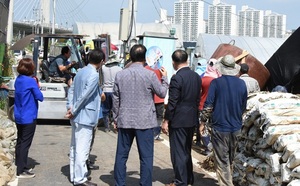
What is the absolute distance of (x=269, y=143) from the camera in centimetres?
585

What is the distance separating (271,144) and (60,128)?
24.7ft

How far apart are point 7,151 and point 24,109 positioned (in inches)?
34.9

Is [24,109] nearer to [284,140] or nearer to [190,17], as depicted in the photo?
[284,140]

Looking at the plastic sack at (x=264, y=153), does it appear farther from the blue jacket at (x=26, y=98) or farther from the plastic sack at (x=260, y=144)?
the blue jacket at (x=26, y=98)

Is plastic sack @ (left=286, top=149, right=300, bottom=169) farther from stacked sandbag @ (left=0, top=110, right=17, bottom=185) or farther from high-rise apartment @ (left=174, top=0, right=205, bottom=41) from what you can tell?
high-rise apartment @ (left=174, top=0, right=205, bottom=41)

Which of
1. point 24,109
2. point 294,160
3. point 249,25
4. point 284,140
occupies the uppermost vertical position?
point 249,25

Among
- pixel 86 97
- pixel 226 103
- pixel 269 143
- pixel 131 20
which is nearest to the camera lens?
pixel 269 143

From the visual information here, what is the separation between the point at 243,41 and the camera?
857 inches

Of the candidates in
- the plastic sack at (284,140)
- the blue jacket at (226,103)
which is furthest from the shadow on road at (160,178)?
the plastic sack at (284,140)

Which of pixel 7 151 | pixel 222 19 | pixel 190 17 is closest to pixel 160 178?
pixel 7 151

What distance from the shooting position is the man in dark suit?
636 centimetres

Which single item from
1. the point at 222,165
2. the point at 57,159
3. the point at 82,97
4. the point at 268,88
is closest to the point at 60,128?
the point at 57,159

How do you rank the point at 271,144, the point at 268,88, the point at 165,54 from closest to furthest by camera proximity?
the point at 271,144 < the point at 268,88 < the point at 165,54

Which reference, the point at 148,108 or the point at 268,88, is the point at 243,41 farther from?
the point at 148,108
